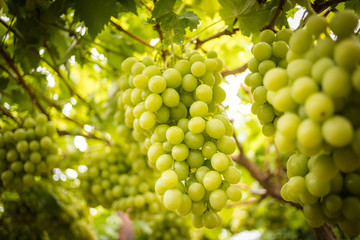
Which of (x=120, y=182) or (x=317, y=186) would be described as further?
(x=120, y=182)

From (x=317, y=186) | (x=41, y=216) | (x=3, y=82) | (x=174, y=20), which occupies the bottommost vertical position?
(x=317, y=186)

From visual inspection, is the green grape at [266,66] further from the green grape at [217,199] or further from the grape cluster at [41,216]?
the grape cluster at [41,216]

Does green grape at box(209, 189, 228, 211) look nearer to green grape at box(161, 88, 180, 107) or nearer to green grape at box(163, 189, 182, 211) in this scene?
green grape at box(163, 189, 182, 211)

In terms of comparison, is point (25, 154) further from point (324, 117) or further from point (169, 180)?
point (324, 117)

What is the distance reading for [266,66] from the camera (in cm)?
71

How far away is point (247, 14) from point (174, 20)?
247mm

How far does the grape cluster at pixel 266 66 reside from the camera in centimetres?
68

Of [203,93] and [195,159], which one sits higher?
[203,93]

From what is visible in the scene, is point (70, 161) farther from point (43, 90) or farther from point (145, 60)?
point (145, 60)

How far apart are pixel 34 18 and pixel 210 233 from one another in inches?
107

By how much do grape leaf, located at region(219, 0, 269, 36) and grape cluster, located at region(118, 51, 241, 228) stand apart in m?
0.20

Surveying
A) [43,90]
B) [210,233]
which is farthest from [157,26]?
[210,233]

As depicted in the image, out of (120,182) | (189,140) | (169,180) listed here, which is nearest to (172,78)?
(189,140)

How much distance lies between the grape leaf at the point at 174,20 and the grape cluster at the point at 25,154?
795 millimetres
